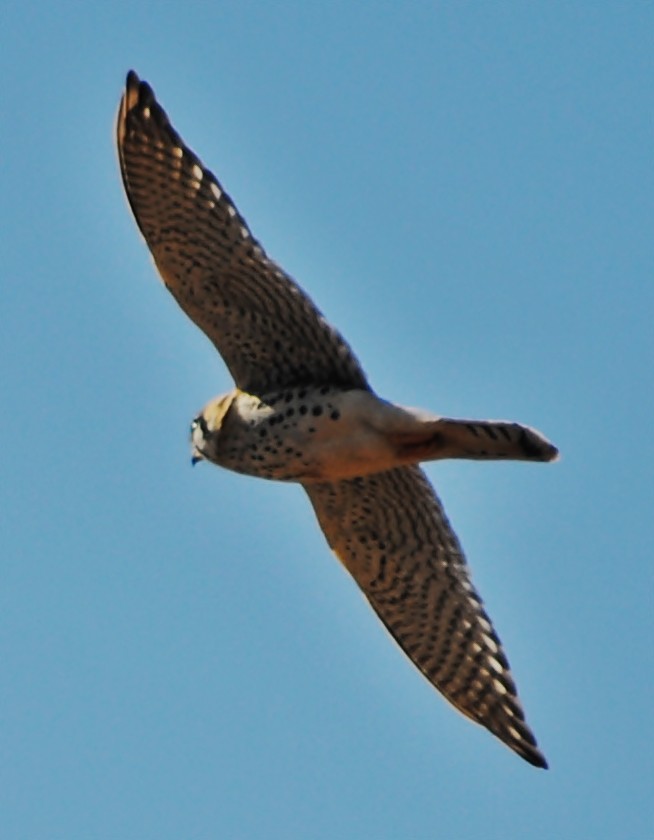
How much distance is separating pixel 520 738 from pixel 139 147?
4236 millimetres

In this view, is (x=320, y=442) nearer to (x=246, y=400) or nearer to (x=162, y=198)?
(x=246, y=400)

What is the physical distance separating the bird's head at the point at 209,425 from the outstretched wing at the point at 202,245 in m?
0.61

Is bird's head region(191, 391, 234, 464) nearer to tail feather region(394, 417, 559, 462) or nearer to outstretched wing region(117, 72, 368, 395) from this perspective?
outstretched wing region(117, 72, 368, 395)

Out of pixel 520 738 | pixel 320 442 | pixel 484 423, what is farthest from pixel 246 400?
pixel 520 738

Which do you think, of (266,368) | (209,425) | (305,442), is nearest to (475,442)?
(305,442)

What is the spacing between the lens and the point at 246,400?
43.7 feet

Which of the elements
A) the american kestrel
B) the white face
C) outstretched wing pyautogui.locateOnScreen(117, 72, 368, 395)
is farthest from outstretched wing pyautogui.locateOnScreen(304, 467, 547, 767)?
outstretched wing pyautogui.locateOnScreen(117, 72, 368, 395)

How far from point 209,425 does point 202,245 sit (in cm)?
118

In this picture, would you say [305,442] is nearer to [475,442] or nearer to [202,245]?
[475,442]

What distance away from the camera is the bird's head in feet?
44.0

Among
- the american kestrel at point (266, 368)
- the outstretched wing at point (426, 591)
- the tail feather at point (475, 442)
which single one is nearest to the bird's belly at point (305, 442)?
the american kestrel at point (266, 368)

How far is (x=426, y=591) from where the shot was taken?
14.3 m

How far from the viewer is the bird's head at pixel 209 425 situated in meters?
13.4

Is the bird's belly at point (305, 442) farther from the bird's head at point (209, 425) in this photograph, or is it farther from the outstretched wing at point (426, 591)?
the outstretched wing at point (426, 591)
